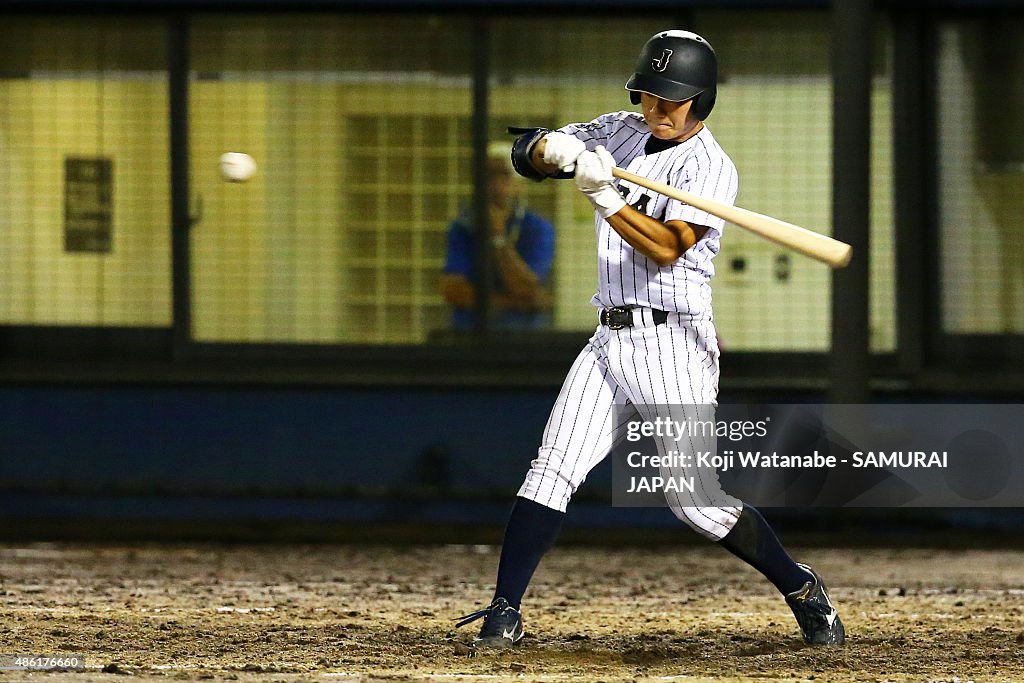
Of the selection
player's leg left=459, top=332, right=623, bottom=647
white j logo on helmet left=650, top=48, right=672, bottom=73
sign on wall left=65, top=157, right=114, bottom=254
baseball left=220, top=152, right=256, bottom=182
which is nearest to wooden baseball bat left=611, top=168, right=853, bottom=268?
white j logo on helmet left=650, top=48, right=672, bottom=73

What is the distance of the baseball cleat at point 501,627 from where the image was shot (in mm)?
5457

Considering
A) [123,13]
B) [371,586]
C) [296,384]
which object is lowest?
[371,586]

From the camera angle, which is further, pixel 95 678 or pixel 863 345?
pixel 863 345

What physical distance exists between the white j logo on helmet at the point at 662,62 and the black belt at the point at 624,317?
719mm

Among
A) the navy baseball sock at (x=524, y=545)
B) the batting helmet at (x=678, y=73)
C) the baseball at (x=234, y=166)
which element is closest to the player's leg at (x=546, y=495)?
the navy baseball sock at (x=524, y=545)

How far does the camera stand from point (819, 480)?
9172 millimetres

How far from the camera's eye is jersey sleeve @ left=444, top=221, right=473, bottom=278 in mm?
9461

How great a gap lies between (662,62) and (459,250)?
13.5 ft

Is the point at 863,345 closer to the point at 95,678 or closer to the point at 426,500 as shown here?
the point at 426,500

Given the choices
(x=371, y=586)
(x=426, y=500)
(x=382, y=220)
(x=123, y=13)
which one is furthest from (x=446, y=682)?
(x=123, y=13)

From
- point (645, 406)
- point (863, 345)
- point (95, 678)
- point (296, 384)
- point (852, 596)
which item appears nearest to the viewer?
point (95, 678)

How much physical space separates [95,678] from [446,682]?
37.9 inches

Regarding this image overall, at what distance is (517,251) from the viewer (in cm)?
948

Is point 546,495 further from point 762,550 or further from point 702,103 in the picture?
point 702,103
